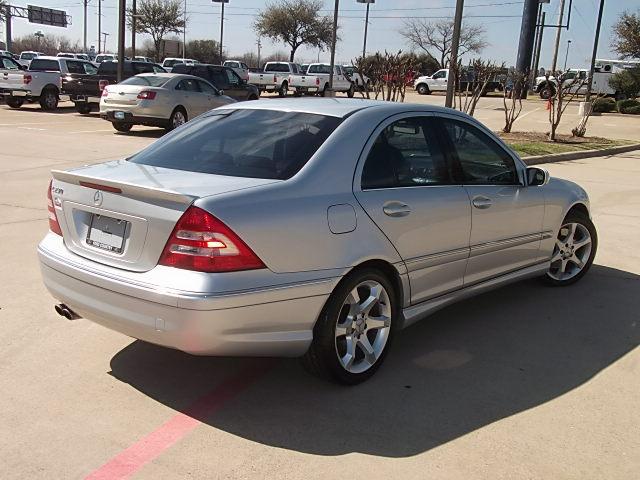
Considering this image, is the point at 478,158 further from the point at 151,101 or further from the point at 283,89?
the point at 283,89

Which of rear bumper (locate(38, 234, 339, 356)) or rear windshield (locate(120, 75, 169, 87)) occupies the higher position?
rear windshield (locate(120, 75, 169, 87))

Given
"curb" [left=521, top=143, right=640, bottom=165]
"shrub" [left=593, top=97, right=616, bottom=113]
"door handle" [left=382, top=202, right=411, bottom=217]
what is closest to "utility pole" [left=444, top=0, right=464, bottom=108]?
"curb" [left=521, top=143, right=640, bottom=165]

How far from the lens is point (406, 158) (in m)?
4.20

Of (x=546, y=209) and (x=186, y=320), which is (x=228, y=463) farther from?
(x=546, y=209)

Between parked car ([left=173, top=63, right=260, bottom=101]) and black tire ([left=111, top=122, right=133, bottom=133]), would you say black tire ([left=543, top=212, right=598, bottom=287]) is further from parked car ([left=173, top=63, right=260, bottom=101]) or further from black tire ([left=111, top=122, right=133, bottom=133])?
parked car ([left=173, top=63, right=260, bottom=101])

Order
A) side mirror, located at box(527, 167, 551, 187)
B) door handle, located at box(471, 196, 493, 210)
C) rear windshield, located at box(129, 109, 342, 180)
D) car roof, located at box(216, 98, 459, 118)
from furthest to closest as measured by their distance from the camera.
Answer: side mirror, located at box(527, 167, 551, 187) < door handle, located at box(471, 196, 493, 210) < car roof, located at box(216, 98, 459, 118) < rear windshield, located at box(129, 109, 342, 180)

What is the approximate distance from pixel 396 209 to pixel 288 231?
84cm

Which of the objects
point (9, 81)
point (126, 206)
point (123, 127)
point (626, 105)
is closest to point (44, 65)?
point (9, 81)

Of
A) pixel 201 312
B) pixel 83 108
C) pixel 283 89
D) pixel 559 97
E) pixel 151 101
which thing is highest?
pixel 559 97

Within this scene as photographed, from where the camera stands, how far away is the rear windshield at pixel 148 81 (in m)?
17.2

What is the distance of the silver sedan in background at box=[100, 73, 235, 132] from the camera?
16.8 meters

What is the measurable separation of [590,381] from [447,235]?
1.23 meters

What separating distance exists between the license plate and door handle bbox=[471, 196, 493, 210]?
2.33 m

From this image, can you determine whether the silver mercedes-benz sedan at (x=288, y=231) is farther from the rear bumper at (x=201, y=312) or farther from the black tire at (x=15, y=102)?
the black tire at (x=15, y=102)
